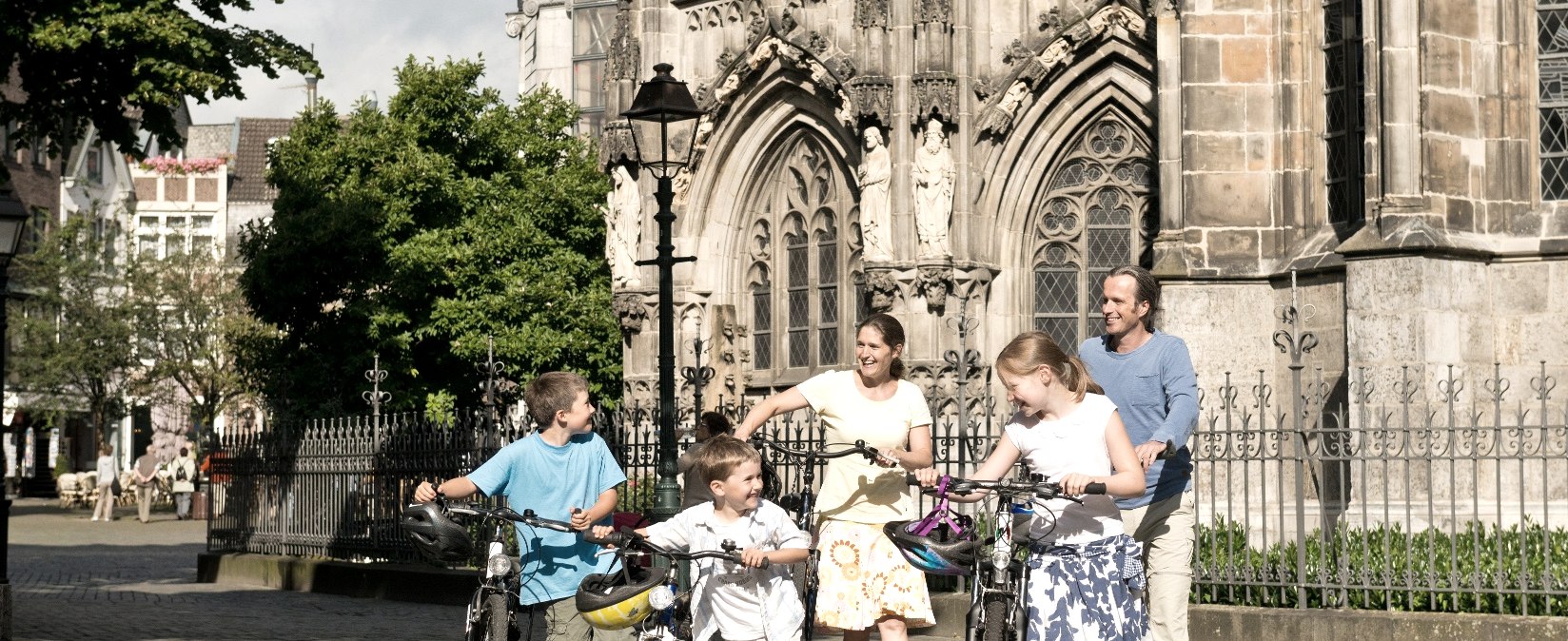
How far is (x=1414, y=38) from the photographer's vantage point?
18.0 meters

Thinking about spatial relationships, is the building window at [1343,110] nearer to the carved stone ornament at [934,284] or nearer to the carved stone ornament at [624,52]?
the carved stone ornament at [934,284]

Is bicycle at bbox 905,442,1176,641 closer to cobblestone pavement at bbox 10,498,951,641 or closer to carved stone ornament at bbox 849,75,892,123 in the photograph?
cobblestone pavement at bbox 10,498,951,641

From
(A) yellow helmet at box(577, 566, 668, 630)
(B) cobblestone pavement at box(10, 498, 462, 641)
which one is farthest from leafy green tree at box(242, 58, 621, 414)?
(A) yellow helmet at box(577, 566, 668, 630)

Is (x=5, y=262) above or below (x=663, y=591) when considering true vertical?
above

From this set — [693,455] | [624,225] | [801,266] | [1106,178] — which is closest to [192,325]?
[624,225]

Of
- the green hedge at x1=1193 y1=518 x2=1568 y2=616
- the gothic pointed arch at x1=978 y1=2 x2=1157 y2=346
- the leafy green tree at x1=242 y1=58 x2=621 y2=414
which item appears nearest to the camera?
the green hedge at x1=1193 y1=518 x2=1568 y2=616

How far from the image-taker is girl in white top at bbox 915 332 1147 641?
7.45 metres

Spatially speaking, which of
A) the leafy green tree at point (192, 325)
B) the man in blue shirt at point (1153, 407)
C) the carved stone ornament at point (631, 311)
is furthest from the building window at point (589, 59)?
the man in blue shirt at point (1153, 407)

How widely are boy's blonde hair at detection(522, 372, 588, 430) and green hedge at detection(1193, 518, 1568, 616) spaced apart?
5558 mm

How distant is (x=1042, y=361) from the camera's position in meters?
7.42

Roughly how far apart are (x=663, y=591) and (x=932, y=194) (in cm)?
1619

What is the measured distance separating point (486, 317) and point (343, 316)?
2.38 meters

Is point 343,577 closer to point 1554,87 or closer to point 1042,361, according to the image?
point 1554,87

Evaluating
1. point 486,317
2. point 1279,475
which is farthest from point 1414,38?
point 486,317
